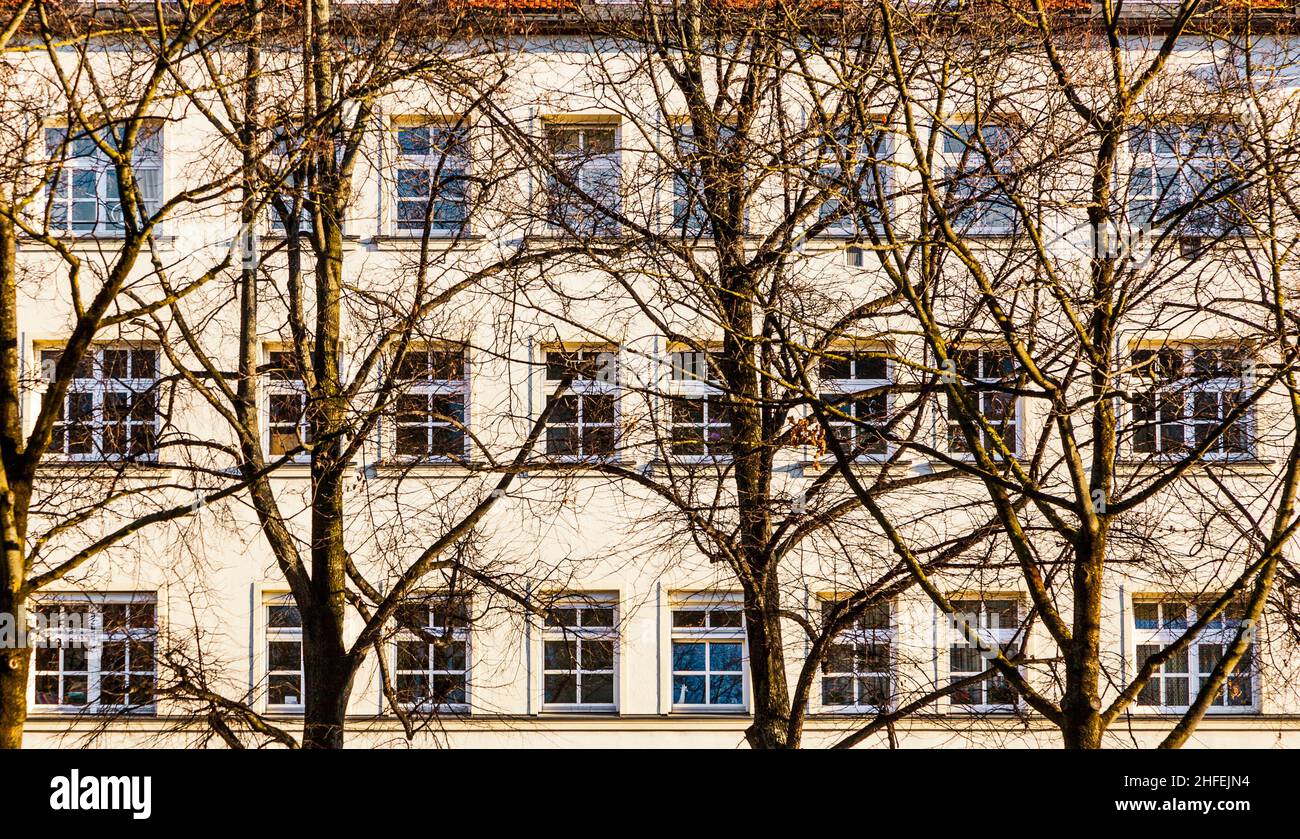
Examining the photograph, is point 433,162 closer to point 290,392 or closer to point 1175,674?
point 290,392

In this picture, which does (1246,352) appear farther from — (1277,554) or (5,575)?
(5,575)

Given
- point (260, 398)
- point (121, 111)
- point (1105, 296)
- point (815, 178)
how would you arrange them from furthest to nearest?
1. point (260, 398)
2. point (121, 111)
3. point (815, 178)
4. point (1105, 296)

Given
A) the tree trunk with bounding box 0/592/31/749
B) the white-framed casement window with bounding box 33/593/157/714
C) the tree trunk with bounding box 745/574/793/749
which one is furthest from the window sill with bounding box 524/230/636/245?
the white-framed casement window with bounding box 33/593/157/714

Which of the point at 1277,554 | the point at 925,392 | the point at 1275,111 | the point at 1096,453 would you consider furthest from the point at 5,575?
the point at 1275,111

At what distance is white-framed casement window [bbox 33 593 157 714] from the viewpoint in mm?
13383

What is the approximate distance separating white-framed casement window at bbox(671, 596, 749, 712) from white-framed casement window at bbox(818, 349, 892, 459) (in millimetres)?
3354

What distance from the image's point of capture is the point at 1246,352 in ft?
34.1

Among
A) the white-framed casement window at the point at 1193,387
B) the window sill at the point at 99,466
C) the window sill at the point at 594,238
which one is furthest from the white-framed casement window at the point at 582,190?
the white-framed casement window at the point at 1193,387

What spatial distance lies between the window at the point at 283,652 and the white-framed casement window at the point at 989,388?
980 centimetres

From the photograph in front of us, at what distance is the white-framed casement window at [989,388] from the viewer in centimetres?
966

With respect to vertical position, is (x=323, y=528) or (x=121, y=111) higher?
(x=121, y=111)

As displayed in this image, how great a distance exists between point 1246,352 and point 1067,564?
84.1 inches

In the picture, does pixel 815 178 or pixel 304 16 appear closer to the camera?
pixel 815 178

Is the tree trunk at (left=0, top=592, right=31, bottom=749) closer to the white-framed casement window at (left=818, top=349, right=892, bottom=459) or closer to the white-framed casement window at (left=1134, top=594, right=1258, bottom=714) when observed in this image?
the white-framed casement window at (left=818, top=349, right=892, bottom=459)
